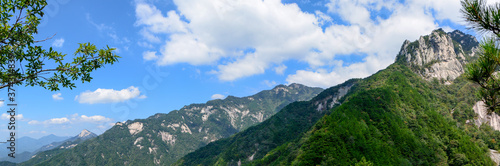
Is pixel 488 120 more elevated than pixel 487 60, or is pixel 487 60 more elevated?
pixel 487 60

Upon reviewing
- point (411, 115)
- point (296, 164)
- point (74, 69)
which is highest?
point (74, 69)

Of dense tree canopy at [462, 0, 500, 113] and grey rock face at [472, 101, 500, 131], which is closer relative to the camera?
dense tree canopy at [462, 0, 500, 113]

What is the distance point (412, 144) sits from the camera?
296ft

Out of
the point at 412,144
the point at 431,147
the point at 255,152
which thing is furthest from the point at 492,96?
the point at 255,152

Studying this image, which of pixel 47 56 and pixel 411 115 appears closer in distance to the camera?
pixel 47 56

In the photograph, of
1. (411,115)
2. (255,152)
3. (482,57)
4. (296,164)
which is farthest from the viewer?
(255,152)

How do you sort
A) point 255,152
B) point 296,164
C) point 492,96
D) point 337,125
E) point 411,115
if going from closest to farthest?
point 492,96, point 296,164, point 337,125, point 411,115, point 255,152

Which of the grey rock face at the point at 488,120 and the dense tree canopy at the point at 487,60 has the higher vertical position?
the dense tree canopy at the point at 487,60

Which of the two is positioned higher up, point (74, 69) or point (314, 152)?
point (74, 69)

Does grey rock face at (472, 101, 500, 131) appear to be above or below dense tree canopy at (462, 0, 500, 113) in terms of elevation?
below

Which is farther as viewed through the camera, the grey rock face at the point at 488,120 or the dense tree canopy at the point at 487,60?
the grey rock face at the point at 488,120

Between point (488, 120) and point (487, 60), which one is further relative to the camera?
point (488, 120)

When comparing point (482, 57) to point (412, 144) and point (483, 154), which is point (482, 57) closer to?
point (412, 144)

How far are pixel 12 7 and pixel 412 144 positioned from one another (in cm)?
11502
